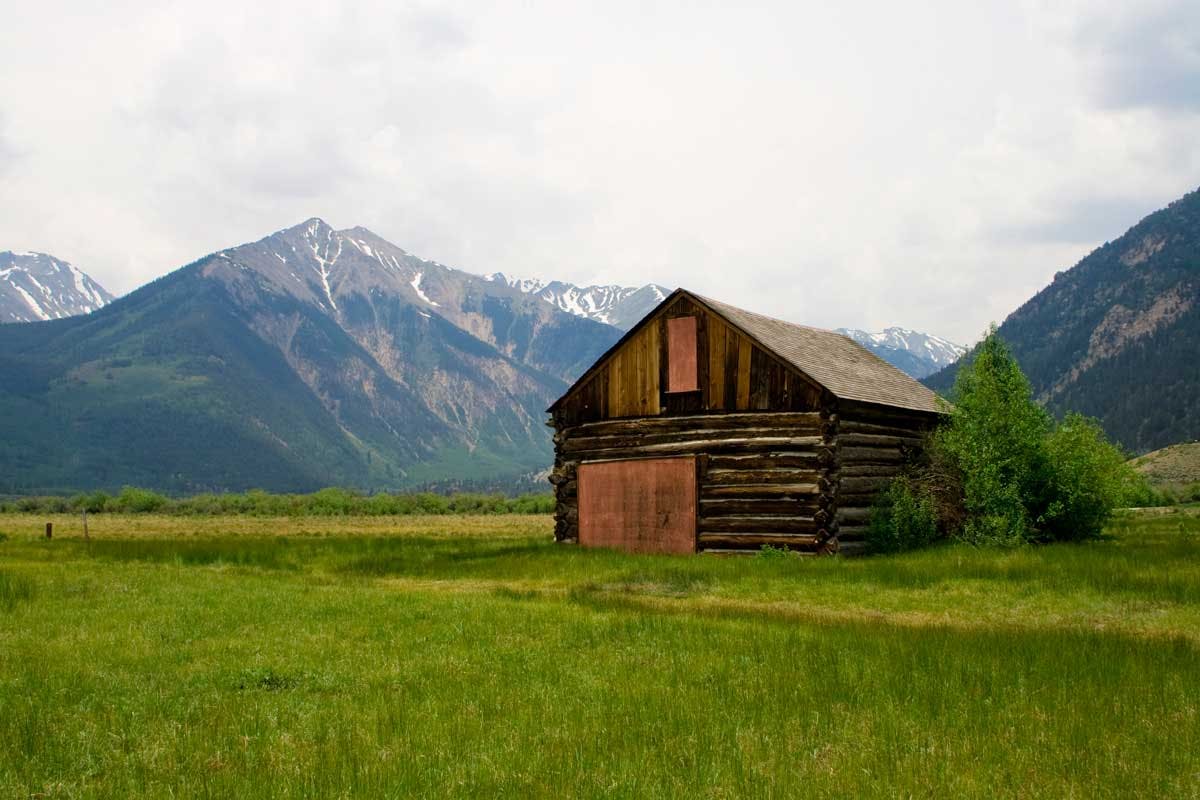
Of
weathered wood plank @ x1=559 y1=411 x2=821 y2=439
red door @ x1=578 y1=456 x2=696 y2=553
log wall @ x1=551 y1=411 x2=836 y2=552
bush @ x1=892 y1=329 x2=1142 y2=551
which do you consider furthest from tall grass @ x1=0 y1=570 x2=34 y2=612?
bush @ x1=892 y1=329 x2=1142 y2=551

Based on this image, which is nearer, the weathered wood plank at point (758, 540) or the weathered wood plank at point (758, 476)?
the weathered wood plank at point (758, 540)

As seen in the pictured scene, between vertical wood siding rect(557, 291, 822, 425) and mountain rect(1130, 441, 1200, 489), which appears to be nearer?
vertical wood siding rect(557, 291, 822, 425)

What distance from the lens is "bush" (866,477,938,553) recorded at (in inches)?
1139

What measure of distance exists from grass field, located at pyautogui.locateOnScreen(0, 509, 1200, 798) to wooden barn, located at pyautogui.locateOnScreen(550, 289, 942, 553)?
7.10 metres

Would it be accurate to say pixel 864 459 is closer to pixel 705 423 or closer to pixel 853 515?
pixel 853 515

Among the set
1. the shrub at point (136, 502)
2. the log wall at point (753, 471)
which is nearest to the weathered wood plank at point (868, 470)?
the log wall at point (753, 471)

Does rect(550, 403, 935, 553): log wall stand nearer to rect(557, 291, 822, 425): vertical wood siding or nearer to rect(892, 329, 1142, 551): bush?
rect(557, 291, 822, 425): vertical wood siding

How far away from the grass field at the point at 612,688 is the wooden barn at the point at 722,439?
7102 mm

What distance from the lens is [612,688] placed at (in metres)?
10.5

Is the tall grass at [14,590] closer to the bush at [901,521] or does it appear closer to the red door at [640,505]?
the red door at [640,505]

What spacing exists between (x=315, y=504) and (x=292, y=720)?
99390 mm

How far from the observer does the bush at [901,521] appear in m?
28.9

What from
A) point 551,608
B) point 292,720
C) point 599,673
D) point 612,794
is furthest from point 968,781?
point 551,608

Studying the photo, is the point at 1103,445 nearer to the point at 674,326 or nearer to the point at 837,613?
the point at 674,326
